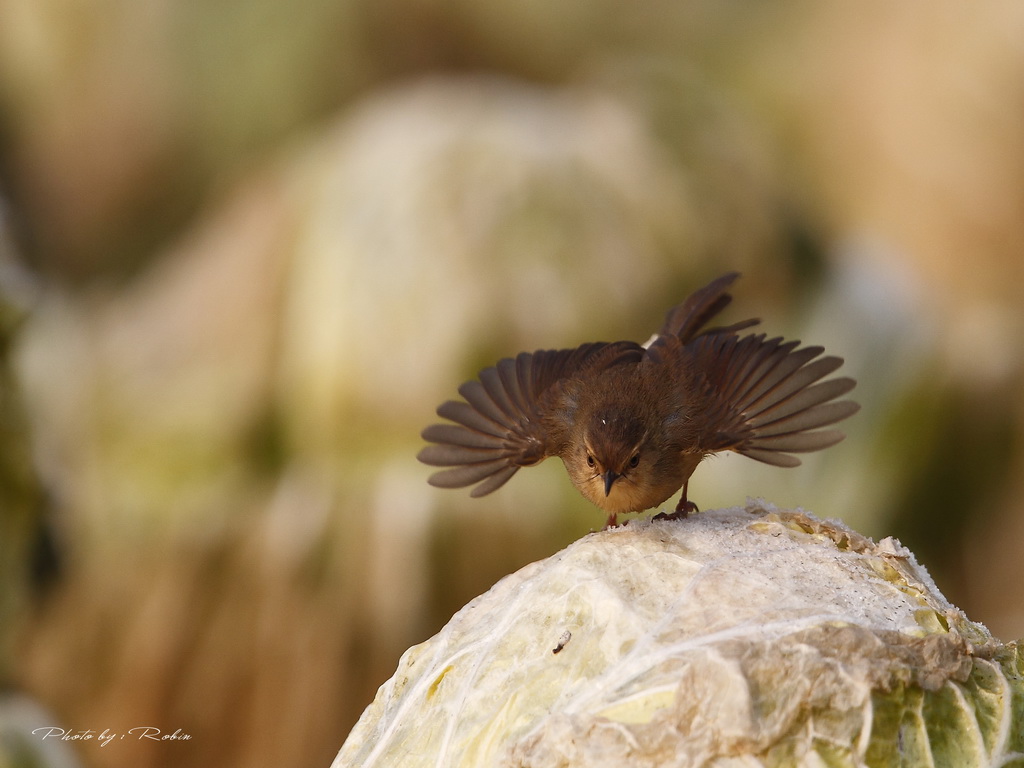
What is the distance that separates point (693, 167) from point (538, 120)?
42.8 inches

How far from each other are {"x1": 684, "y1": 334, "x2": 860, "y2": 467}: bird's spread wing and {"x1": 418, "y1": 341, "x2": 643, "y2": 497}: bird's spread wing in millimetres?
323

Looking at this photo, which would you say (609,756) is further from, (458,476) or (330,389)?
(330,389)

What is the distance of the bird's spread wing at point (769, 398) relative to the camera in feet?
9.43

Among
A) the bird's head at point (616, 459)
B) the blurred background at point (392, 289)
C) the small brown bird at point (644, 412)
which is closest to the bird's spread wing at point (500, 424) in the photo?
the small brown bird at point (644, 412)

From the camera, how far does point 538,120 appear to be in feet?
21.1

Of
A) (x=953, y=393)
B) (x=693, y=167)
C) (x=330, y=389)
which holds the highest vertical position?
(x=693, y=167)

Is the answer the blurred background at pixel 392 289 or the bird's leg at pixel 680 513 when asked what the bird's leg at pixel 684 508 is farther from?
the blurred background at pixel 392 289

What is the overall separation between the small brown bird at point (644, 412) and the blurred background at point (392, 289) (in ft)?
8.24

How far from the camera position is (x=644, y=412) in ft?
9.86

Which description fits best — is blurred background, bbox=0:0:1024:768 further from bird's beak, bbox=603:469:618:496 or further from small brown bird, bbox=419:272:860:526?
bird's beak, bbox=603:469:618:496

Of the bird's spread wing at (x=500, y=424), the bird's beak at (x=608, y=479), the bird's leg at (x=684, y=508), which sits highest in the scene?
the bird's spread wing at (x=500, y=424)

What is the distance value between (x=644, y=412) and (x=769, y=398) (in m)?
0.39

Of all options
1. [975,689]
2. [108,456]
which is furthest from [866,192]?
[108,456]

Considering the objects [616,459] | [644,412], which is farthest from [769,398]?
[616,459]
